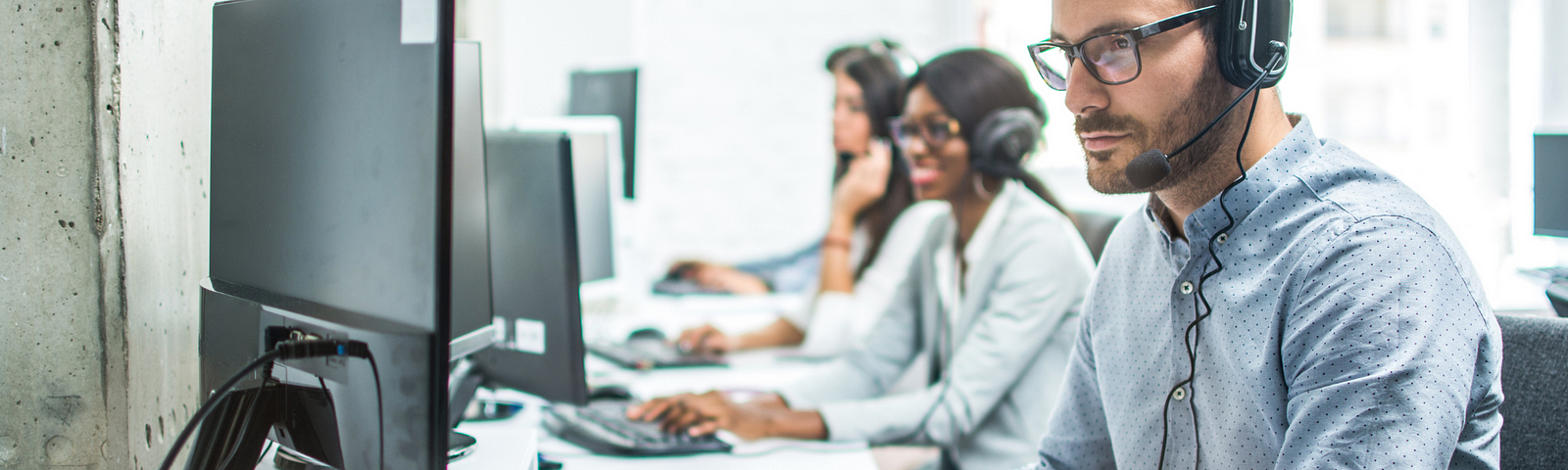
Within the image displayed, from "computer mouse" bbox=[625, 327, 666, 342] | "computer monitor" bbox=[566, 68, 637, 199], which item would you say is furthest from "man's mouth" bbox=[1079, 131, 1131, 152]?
"computer monitor" bbox=[566, 68, 637, 199]

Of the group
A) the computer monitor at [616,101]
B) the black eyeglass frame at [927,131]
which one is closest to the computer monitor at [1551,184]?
the black eyeglass frame at [927,131]

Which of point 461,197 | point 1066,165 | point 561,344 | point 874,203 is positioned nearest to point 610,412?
point 561,344

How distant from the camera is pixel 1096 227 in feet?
5.05

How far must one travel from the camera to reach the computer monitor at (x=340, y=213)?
474mm

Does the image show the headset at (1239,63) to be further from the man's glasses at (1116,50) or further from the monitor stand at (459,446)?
the monitor stand at (459,446)

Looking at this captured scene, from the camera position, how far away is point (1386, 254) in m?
0.64

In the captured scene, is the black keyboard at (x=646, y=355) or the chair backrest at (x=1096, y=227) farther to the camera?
the black keyboard at (x=646, y=355)

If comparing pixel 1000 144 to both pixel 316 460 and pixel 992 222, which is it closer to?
pixel 992 222

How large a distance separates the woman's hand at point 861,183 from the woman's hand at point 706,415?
123cm

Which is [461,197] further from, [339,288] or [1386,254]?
[1386,254]

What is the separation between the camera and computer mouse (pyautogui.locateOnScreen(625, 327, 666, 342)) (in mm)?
1934

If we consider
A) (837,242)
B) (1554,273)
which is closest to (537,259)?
(837,242)

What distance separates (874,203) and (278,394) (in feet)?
6.06

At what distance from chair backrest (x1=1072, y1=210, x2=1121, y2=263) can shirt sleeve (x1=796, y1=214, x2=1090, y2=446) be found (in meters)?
0.16
